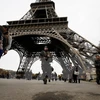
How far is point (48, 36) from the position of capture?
26203mm

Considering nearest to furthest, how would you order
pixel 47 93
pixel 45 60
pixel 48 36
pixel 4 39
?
1. pixel 4 39
2. pixel 47 93
3. pixel 45 60
4. pixel 48 36

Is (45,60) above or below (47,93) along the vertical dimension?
above

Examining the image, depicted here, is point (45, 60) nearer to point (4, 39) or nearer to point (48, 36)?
point (4, 39)

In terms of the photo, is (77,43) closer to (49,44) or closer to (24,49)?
(49,44)

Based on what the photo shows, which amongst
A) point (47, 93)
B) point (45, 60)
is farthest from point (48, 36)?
point (47, 93)

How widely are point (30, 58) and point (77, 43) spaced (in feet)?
63.9

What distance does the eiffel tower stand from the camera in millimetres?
24448

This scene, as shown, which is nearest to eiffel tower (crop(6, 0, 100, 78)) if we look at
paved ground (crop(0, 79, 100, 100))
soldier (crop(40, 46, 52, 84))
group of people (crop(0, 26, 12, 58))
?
soldier (crop(40, 46, 52, 84))

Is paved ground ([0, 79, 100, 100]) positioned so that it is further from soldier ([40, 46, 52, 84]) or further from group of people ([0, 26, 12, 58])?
soldier ([40, 46, 52, 84])

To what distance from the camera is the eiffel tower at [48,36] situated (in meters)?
24.4

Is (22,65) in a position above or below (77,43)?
below

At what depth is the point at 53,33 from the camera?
88.3 ft

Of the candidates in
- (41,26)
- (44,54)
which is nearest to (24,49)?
(41,26)

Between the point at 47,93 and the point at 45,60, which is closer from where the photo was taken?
the point at 47,93
